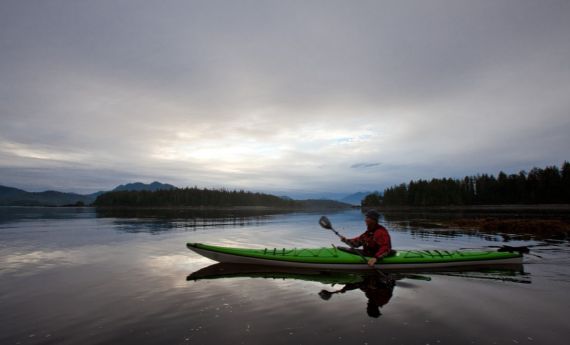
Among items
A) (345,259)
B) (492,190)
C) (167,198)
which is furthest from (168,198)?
(345,259)

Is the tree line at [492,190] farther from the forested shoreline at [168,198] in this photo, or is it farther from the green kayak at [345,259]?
the green kayak at [345,259]

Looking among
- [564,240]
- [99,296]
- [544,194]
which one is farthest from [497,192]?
[99,296]

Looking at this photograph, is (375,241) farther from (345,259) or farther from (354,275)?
(354,275)

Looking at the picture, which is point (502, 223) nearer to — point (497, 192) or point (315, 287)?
point (315, 287)

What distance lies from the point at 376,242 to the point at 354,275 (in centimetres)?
163

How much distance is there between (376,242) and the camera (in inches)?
496

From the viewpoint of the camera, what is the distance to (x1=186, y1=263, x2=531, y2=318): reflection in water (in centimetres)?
1082

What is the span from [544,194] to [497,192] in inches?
616

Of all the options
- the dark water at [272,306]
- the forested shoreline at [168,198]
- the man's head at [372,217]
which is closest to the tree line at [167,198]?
the forested shoreline at [168,198]

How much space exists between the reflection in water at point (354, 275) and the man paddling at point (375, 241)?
2.76 ft

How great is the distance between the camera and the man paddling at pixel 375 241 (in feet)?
40.3

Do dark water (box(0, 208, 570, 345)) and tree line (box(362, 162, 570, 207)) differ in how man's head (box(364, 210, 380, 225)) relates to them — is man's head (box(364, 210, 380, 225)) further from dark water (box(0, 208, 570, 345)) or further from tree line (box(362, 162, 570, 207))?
tree line (box(362, 162, 570, 207))

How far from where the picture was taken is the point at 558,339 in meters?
6.57

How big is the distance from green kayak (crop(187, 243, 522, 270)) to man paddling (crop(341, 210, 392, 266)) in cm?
40
